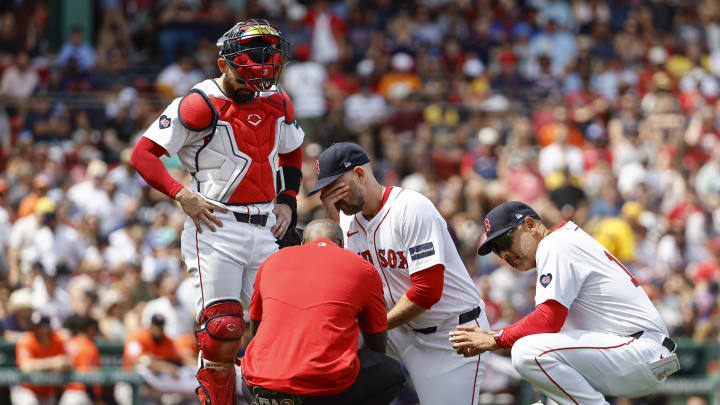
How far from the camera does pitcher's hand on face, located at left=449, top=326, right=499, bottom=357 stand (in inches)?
230

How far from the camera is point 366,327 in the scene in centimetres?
570

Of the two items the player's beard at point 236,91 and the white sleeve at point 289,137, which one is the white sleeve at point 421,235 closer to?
the white sleeve at point 289,137

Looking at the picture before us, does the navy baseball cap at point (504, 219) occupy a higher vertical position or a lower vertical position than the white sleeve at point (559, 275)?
higher

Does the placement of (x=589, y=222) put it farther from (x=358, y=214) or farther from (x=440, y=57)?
(x=358, y=214)

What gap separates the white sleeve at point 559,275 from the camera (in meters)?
5.68

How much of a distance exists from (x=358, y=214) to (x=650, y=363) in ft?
6.20

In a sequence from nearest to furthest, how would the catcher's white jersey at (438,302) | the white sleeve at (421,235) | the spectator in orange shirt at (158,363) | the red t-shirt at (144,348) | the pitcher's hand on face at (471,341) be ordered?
the pitcher's hand on face at (471,341), the white sleeve at (421,235), the catcher's white jersey at (438,302), the spectator in orange shirt at (158,363), the red t-shirt at (144,348)

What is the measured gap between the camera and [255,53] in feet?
19.5

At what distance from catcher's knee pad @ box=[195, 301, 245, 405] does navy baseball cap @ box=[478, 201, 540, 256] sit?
142 cm

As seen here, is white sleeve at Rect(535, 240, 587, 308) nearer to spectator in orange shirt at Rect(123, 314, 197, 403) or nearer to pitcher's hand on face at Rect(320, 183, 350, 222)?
pitcher's hand on face at Rect(320, 183, 350, 222)

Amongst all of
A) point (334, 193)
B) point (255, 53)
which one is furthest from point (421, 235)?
point (255, 53)

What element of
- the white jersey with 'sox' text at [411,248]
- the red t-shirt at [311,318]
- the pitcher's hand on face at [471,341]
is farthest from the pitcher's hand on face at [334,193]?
the pitcher's hand on face at [471,341]

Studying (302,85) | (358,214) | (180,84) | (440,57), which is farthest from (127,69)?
(358,214)

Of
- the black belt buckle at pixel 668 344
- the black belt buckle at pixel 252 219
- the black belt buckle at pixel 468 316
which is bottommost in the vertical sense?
the black belt buckle at pixel 668 344
